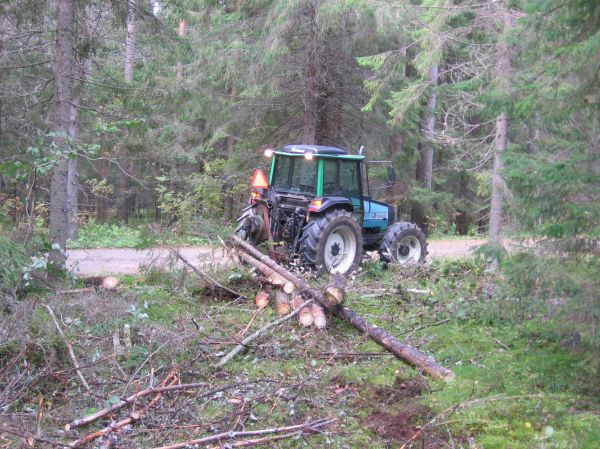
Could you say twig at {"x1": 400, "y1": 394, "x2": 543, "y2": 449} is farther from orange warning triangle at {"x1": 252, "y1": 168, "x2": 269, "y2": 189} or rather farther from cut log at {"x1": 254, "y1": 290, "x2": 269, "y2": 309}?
orange warning triangle at {"x1": 252, "y1": 168, "x2": 269, "y2": 189}

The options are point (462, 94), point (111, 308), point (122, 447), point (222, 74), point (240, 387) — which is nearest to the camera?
point (122, 447)

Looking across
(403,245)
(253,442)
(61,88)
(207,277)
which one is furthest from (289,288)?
(61,88)

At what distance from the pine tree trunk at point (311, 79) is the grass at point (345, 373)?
8.97 meters

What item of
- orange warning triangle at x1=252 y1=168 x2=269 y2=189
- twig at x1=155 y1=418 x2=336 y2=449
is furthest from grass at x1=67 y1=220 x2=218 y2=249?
twig at x1=155 y1=418 x2=336 y2=449

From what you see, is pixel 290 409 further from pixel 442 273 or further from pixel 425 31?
pixel 425 31

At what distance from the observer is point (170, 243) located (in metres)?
8.82

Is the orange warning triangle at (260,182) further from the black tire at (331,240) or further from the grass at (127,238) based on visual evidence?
the grass at (127,238)

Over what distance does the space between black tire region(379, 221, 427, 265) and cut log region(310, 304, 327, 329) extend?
3714 millimetres

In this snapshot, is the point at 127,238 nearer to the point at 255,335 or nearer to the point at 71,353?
the point at 255,335

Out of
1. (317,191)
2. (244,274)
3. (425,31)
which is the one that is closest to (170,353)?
(244,274)

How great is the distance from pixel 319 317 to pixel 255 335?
94 cm

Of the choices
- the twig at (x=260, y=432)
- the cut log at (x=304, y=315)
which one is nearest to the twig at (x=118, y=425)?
the twig at (x=260, y=432)

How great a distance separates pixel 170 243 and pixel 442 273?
4566mm

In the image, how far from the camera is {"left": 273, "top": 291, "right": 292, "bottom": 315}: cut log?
766 centimetres
